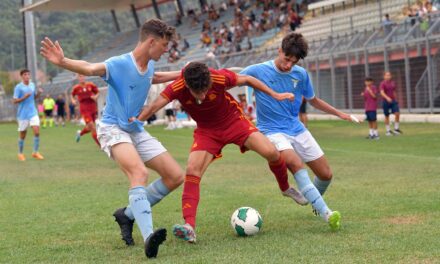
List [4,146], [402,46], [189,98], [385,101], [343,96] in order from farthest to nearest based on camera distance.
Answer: [343,96], [402,46], [4,146], [385,101], [189,98]

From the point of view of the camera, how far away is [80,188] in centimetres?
1245

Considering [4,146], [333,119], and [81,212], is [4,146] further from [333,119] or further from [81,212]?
[81,212]

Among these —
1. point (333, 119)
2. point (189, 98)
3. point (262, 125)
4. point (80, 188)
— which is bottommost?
point (333, 119)

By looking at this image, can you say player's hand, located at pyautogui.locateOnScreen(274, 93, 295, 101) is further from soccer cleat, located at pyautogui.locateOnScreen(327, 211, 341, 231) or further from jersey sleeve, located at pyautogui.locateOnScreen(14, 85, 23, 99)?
jersey sleeve, located at pyautogui.locateOnScreen(14, 85, 23, 99)

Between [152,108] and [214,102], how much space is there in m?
0.71

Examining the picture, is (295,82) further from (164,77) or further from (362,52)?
(362,52)

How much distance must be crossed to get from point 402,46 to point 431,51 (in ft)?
5.79

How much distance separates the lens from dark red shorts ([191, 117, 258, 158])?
776 centimetres

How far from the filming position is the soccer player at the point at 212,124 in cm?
740

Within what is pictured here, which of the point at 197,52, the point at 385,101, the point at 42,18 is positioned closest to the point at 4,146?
the point at 385,101

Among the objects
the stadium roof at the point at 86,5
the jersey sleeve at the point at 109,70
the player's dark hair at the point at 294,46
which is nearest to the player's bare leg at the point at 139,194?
the jersey sleeve at the point at 109,70

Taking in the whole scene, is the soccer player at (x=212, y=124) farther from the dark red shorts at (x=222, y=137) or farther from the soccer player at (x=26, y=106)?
the soccer player at (x=26, y=106)

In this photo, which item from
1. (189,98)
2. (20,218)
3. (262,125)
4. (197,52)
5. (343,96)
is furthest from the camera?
(197,52)

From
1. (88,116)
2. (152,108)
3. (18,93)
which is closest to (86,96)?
(88,116)
